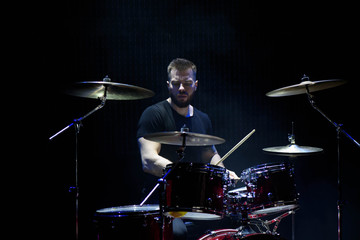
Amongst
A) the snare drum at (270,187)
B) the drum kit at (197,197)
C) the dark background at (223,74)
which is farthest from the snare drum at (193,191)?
the dark background at (223,74)

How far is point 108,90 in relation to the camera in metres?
2.94

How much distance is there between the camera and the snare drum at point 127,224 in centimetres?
247

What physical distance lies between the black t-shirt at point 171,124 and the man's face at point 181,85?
166mm

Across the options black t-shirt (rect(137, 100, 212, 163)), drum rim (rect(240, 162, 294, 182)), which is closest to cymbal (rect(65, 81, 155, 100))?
black t-shirt (rect(137, 100, 212, 163))

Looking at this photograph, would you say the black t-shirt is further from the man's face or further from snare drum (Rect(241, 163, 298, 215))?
snare drum (Rect(241, 163, 298, 215))

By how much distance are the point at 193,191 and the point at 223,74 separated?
189 centimetres

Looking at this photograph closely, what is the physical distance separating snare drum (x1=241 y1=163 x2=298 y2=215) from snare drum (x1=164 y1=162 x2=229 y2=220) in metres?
0.30

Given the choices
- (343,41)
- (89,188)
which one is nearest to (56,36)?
(89,188)

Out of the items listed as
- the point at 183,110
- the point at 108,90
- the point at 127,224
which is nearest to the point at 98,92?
the point at 108,90

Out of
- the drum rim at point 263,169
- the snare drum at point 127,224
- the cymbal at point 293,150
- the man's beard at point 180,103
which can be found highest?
the man's beard at point 180,103

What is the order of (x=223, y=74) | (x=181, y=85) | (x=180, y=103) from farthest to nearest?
(x=223, y=74) → (x=180, y=103) → (x=181, y=85)

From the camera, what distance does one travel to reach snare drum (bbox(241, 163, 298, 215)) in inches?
106

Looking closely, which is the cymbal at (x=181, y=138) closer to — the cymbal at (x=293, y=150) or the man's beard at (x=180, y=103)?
the cymbal at (x=293, y=150)

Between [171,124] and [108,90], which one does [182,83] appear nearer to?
[171,124]
